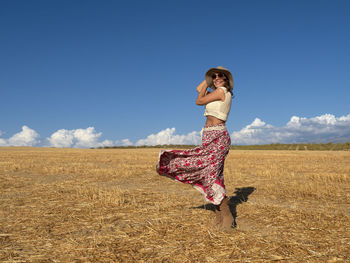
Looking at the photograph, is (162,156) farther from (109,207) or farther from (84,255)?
(109,207)

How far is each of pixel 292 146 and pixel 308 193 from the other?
2667 inches

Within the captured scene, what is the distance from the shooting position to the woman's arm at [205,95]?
5.19 m

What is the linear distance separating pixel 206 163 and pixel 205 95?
4.20 ft

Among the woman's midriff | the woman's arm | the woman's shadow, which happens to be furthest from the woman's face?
the woman's shadow

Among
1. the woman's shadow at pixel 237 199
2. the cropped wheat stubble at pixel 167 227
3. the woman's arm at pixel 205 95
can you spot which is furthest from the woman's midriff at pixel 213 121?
the woman's shadow at pixel 237 199

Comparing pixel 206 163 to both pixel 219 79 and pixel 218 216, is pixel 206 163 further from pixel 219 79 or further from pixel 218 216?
pixel 219 79

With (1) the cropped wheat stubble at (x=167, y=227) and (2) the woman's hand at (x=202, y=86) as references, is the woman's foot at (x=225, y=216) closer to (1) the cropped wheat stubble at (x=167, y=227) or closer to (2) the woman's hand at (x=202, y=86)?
(1) the cropped wheat stubble at (x=167, y=227)

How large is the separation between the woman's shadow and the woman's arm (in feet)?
8.68

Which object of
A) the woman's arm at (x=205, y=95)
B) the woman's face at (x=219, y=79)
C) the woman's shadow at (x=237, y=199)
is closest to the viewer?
the woman's arm at (x=205, y=95)

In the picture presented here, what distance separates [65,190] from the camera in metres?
9.84

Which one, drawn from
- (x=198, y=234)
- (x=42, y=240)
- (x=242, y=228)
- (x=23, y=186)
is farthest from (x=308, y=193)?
(x=23, y=186)

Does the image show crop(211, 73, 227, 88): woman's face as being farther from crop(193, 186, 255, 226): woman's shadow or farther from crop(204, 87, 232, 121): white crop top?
crop(193, 186, 255, 226): woman's shadow

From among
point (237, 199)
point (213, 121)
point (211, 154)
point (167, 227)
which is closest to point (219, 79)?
point (213, 121)

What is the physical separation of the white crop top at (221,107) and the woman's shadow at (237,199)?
2.34 meters
